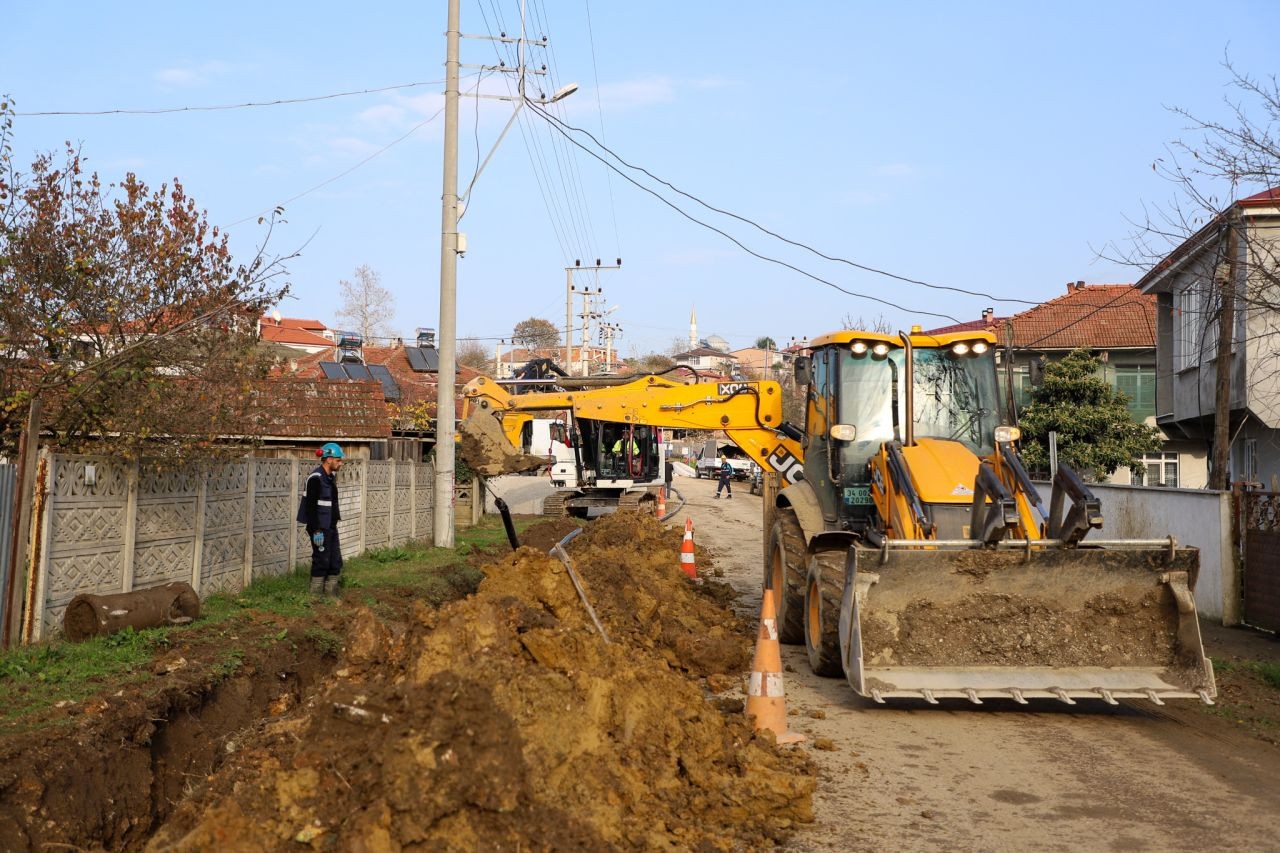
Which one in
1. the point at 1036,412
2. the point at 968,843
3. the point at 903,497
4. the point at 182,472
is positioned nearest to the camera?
the point at 968,843

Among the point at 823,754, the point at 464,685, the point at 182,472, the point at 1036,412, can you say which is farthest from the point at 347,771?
the point at 1036,412

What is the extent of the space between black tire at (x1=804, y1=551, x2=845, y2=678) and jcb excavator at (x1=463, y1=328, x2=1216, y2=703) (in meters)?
0.02

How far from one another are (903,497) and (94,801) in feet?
21.4

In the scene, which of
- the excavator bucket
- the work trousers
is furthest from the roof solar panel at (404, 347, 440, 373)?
the work trousers

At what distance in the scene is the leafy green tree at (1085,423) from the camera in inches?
1207

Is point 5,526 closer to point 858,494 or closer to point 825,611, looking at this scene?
point 825,611

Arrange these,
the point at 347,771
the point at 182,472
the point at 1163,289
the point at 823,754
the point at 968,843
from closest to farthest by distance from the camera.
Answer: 1. the point at 347,771
2. the point at 968,843
3. the point at 823,754
4. the point at 182,472
5. the point at 1163,289

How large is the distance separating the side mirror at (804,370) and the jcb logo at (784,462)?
7.06 feet

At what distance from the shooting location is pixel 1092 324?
39.3 meters

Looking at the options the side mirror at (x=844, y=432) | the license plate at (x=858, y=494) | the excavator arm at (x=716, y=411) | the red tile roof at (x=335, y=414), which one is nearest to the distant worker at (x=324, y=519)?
the excavator arm at (x=716, y=411)

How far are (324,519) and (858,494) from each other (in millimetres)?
6025

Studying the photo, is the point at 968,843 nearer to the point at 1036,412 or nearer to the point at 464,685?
the point at 464,685

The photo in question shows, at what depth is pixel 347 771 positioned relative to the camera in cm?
512

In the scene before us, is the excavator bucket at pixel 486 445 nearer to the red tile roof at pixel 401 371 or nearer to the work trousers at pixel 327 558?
the work trousers at pixel 327 558
